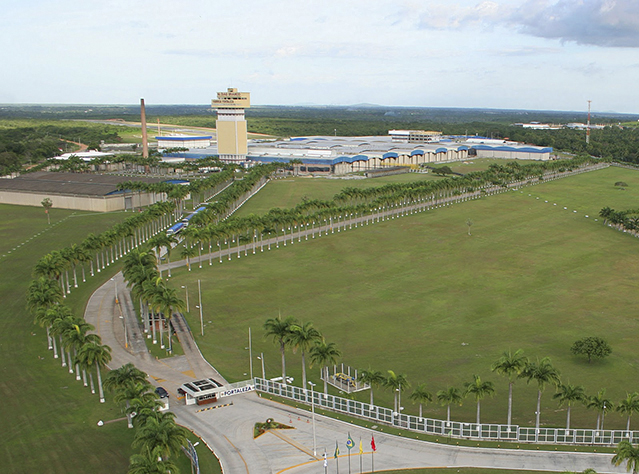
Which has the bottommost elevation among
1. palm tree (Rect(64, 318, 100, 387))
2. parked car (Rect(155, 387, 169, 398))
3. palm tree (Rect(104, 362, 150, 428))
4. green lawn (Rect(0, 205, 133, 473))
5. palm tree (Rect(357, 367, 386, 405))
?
green lawn (Rect(0, 205, 133, 473))

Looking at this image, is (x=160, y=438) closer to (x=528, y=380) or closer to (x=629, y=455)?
(x=528, y=380)

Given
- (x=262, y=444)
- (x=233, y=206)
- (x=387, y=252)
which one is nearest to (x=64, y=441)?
(x=262, y=444)

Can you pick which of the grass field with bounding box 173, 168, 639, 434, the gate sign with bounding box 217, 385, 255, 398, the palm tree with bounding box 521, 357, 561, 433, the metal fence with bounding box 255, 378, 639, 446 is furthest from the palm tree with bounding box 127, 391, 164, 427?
the palm tree with bounding box 521, 357, 561, 433

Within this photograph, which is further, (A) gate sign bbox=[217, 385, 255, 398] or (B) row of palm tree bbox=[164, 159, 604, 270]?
(B) row of palm tree bbox=[164, 159, 604, 270]

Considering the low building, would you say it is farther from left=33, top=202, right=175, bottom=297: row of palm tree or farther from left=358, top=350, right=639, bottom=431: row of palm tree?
left=358, top=350, right=639, bottom=431: row of palm tree

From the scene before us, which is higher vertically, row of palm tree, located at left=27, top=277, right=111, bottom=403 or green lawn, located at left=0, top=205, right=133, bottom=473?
row of palm tree, located at left=27, top=277, right=111, bottom=403
